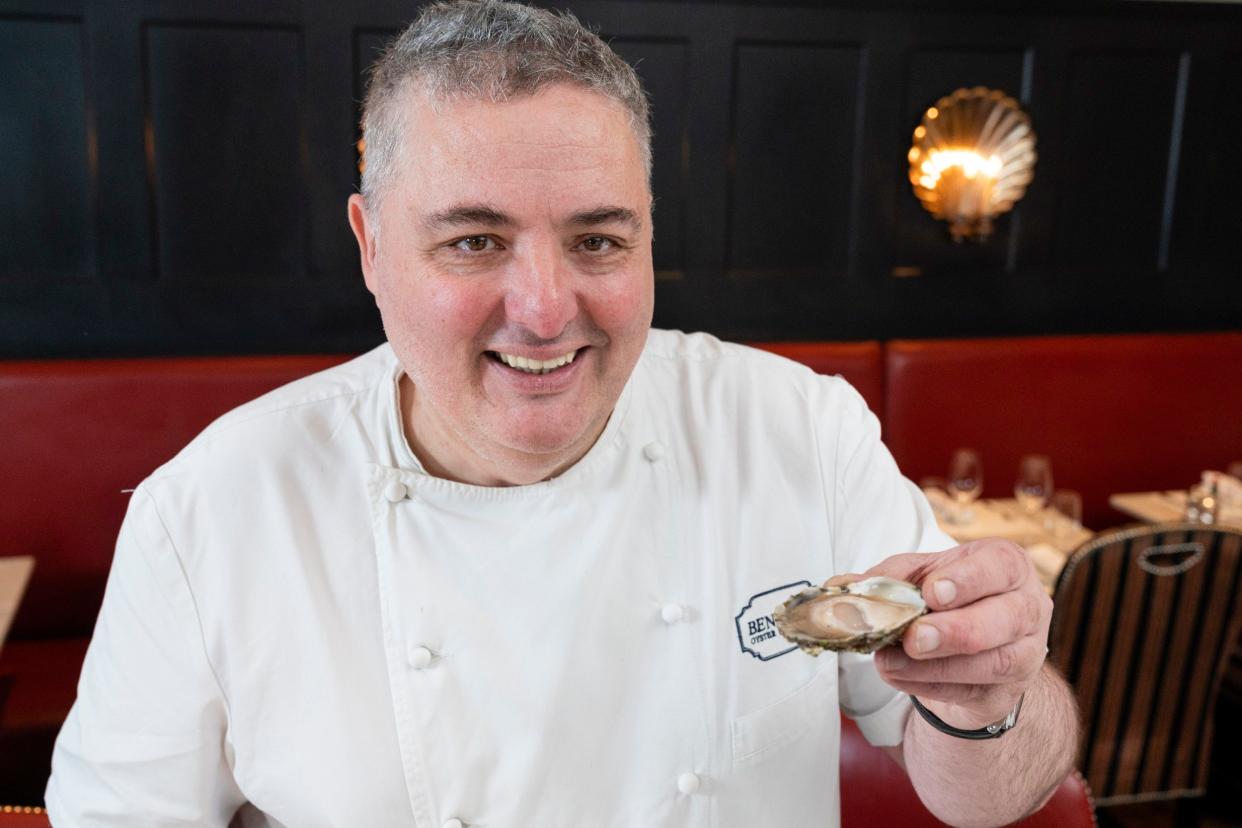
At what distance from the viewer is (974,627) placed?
3.19 feet

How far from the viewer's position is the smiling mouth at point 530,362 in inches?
→ 47.2

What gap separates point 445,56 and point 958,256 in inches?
134

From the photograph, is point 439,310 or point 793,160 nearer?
point 439,310

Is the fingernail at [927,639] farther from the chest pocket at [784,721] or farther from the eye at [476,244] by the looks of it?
the eye at [476,244]

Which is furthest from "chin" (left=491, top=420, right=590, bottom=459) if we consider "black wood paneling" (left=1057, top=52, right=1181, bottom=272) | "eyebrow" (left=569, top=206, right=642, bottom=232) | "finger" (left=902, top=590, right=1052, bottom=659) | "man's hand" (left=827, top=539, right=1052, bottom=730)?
"black wood paneling" (left=1057, top=52, right=1181, bottom=272)

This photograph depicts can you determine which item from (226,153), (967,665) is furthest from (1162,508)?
(226,153)

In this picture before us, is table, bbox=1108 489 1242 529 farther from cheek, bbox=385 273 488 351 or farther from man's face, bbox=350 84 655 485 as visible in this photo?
cheek, bbox=385 273 488 351

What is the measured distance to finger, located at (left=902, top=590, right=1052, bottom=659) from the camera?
960 millimetres

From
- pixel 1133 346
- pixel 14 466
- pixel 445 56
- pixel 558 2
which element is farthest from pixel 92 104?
pixel 1133 346

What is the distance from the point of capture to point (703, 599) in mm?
1423

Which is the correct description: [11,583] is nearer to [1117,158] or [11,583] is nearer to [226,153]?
[226,153]

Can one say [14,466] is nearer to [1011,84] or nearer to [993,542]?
[993,542]

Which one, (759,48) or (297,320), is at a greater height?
(759,48)

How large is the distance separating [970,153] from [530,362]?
10.8 ft
